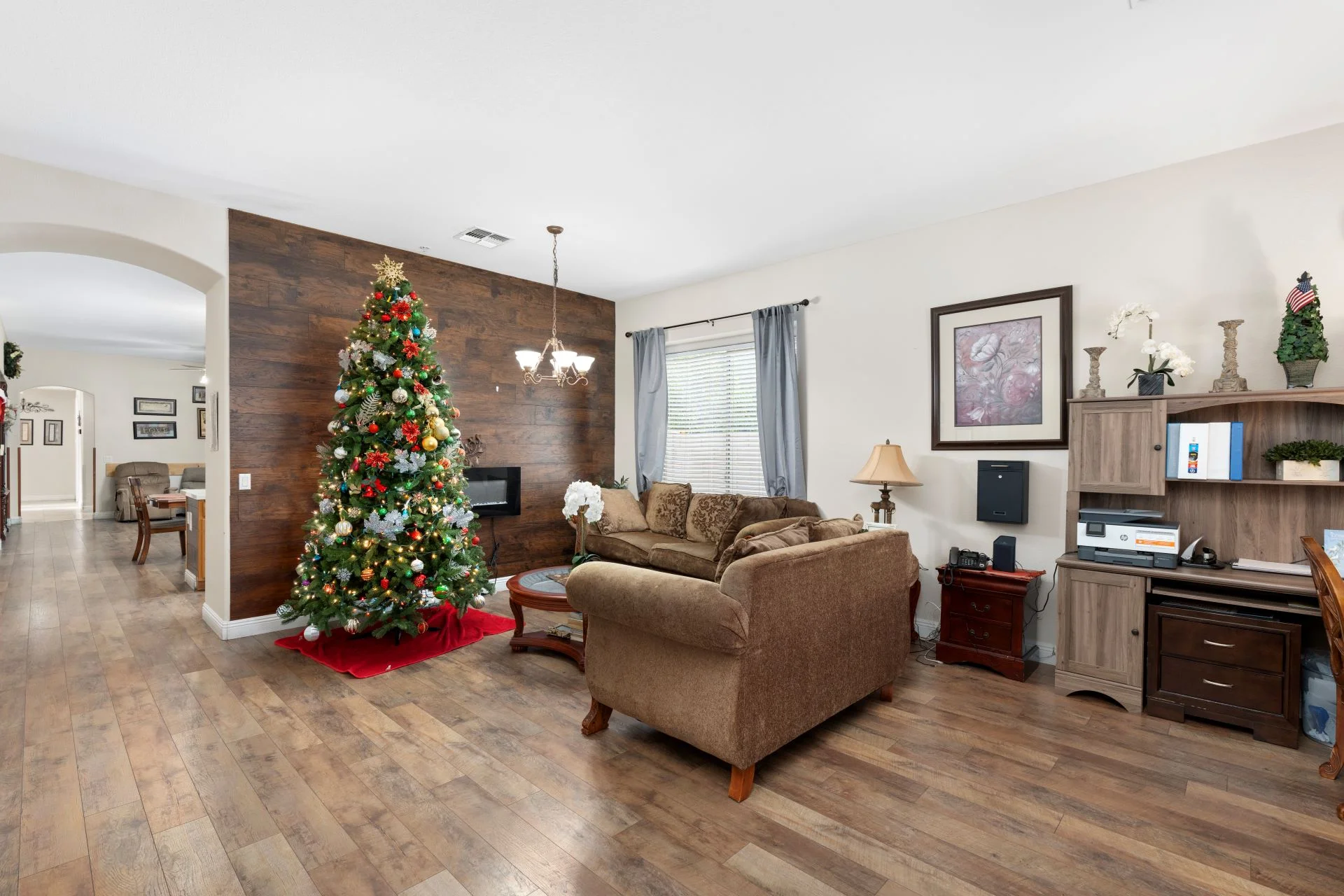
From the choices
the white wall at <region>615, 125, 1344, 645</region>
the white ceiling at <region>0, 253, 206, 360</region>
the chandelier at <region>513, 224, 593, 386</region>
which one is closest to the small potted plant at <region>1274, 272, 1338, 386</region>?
the white wall at <region>615, 125, 1344, 645</region>

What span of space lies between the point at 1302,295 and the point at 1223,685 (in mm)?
1925

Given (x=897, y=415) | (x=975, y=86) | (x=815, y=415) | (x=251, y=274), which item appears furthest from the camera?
(x=815, y=415)

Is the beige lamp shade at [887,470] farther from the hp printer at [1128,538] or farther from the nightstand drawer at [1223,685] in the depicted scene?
the nightstand drawer at [1223,685]

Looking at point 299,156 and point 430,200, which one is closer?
point 299,156

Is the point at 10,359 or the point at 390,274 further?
the point at 10,359

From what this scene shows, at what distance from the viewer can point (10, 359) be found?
306 inches

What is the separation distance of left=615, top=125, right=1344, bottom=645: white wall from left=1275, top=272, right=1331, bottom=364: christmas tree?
0.84 feet

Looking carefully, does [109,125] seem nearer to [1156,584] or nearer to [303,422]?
[303,422]

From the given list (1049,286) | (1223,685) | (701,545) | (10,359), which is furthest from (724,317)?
(10,359)

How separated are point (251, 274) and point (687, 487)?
152 inches

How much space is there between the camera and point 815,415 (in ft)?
17.1

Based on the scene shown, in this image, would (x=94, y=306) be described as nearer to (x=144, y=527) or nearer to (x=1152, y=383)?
(x=144, y=527)

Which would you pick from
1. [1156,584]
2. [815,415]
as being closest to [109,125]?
[815,415]

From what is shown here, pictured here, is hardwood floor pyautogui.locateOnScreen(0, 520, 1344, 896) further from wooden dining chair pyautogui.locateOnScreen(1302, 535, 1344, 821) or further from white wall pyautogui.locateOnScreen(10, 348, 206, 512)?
white wall pyautogui.locateOnScreen(10, 348, 206, 512)
